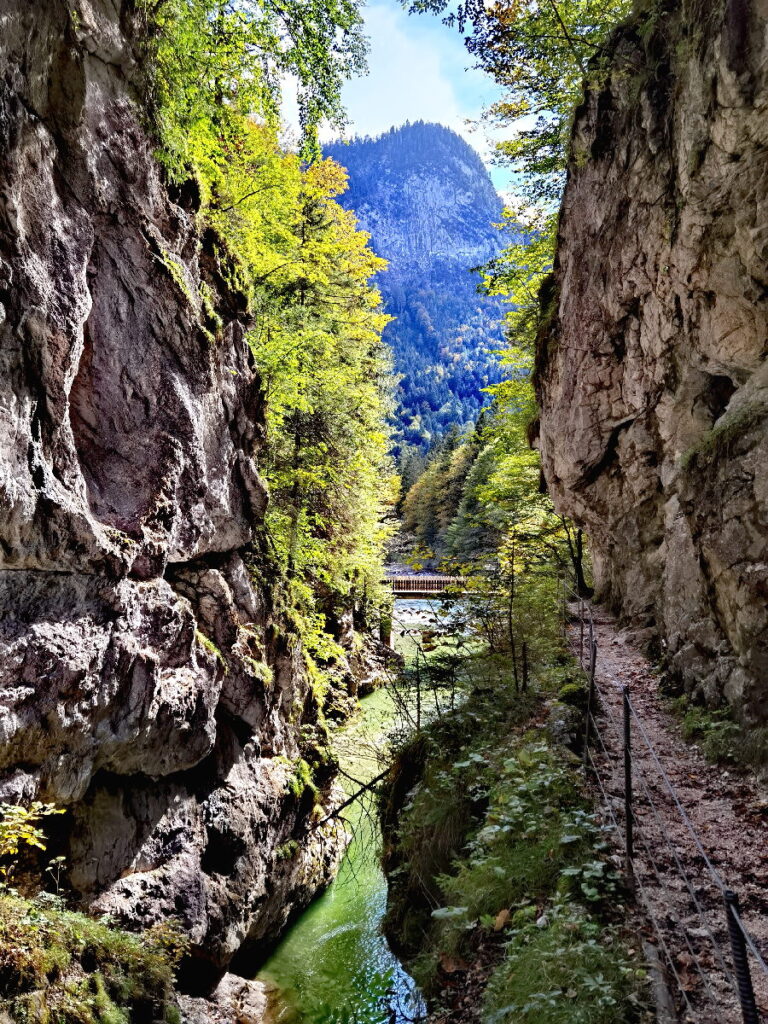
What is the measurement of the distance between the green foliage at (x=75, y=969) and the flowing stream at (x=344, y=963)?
2783mm

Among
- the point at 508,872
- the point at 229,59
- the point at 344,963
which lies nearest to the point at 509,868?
the point at 508,872

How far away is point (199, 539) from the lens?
8562 mm

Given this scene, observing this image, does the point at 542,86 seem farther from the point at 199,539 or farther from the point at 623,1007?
the point at 623,1007

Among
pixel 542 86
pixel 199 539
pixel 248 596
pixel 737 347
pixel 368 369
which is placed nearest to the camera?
pixel 737 347

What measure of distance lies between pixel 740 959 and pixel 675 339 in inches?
375

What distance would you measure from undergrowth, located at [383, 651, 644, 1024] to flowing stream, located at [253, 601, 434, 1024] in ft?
4.27

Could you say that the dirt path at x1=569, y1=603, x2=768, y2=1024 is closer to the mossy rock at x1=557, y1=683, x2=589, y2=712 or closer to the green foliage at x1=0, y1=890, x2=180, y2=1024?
the mossy rock at x1=557, y1=683, x2=589, y2=712

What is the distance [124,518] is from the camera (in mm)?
7285

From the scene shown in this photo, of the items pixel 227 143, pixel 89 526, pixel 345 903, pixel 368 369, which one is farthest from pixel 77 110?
pixel 368 369

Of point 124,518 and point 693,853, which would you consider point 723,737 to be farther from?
point 124,518

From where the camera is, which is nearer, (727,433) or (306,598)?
(727,433)

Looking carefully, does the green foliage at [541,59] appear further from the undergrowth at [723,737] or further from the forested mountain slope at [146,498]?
the undergrowth at [723,737]

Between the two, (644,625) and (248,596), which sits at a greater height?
(248,596)

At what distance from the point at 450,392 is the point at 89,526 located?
181091 mm
